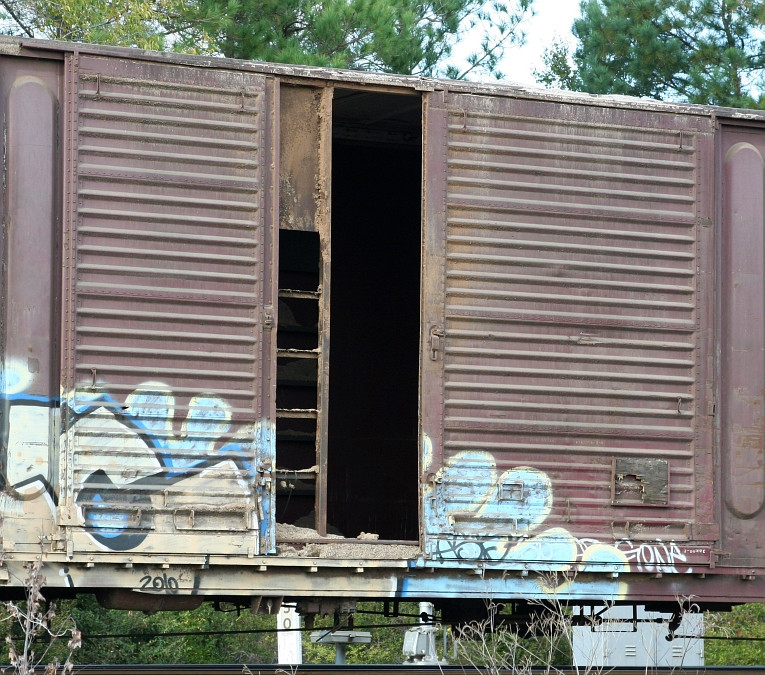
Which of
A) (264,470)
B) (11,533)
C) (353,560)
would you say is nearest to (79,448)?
(11,533)

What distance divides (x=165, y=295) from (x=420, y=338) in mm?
1626

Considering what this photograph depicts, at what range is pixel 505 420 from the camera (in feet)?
23.1

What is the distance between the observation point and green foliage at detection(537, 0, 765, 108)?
18.6 meters

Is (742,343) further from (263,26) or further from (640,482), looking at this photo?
(263,26)

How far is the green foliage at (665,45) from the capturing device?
18641mm

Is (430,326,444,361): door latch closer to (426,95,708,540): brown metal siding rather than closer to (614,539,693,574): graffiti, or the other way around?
(426,95,708,540): brown metal siding

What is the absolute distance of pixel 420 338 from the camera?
713cm

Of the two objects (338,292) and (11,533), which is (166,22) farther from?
(11,533)

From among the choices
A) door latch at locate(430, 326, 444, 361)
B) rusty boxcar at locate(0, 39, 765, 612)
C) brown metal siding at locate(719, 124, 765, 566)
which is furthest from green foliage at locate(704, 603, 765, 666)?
door latch at locate(430, 326, 444, 361)

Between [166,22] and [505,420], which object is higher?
[166,22]

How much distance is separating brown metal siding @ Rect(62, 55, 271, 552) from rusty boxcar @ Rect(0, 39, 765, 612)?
14mm

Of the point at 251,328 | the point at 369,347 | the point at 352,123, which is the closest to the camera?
the point at 251,328

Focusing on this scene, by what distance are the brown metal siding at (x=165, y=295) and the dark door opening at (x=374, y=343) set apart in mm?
3274

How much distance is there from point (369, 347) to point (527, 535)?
146 inches
